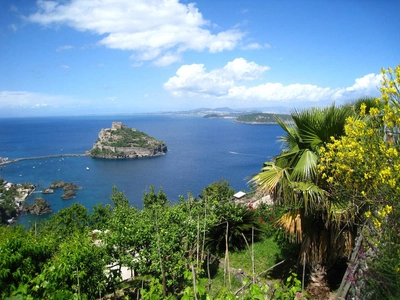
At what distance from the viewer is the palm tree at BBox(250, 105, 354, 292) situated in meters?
4.54

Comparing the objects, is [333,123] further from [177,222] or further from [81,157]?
[81,157]

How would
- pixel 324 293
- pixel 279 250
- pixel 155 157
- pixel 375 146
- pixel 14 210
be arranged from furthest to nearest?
pixel 155 157 → pixel 14 210 → pixel 279 250 → pixel 324 293 → pixel 375 146

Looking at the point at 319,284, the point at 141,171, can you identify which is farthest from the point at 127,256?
the point at 141,171

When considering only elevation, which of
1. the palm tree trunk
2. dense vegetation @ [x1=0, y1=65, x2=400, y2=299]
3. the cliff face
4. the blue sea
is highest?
dense vegetation @ [x1=0, y1=65, x2=400, y2=299]

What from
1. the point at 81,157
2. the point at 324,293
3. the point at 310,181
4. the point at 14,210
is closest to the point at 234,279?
the point at 324,293

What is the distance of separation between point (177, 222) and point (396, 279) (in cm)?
519

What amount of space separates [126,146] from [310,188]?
84.6m

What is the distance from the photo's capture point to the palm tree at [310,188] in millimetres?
4539

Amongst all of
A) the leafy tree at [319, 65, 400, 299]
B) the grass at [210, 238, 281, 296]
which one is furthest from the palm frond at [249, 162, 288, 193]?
the grass at [210, 238, 281, 296]

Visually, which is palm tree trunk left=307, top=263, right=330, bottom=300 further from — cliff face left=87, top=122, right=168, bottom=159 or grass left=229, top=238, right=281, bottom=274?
cliff face left=87, top=122, right=168, bottom=159

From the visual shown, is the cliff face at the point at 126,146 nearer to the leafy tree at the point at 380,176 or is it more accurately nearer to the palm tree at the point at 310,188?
the palm tree at the point at 310,188

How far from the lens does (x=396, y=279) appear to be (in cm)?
274

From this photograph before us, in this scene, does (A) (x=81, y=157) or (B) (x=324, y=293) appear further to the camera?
(A) (x=81, y=157)

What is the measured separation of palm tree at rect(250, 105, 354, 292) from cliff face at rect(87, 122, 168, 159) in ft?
258
